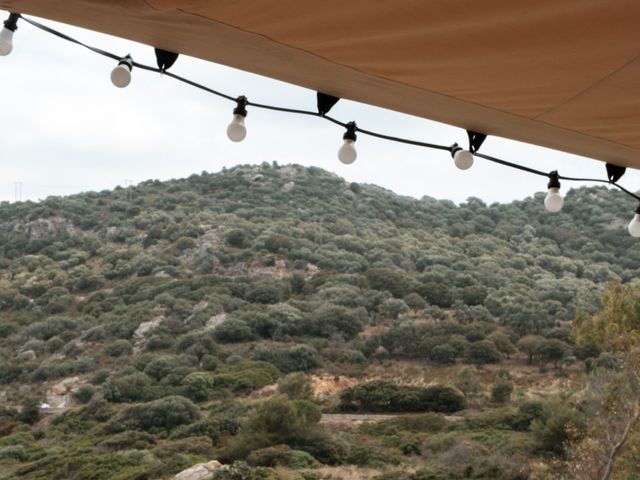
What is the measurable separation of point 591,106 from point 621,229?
34.5 m

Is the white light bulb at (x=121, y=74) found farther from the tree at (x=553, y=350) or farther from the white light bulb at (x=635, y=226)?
the tree at (x=553, y=350)

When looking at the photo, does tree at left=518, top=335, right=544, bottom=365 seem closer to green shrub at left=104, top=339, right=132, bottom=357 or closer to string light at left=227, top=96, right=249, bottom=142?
green shrub at left=104, top=339, right=132, bottom=357

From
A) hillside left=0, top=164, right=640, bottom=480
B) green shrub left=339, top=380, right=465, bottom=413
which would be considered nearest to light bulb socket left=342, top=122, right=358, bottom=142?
hillside left=0, top=164, right=640, bottom=480

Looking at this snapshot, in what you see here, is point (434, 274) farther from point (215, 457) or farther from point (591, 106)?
point (591, 106)

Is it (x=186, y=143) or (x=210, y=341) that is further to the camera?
(x=186, y=143)

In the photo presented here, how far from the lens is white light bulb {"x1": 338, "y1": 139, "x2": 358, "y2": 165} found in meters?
1.84

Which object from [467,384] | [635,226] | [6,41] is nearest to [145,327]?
[467,384]

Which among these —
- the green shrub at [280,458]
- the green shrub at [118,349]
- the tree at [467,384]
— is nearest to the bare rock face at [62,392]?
the green shrub at [118,349]

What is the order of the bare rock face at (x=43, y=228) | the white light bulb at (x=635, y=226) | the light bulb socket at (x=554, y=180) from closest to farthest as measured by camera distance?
the light bulb socket at (x=554, y=180)
the white light bulb at (x=635, y=226)
the bare rock face at (x=43, y=228)

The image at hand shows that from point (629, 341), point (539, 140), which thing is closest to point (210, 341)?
point (629, 341)

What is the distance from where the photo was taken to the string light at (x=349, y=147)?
1811mm

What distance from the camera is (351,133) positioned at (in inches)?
71.5

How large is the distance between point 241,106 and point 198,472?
11238 millimetres

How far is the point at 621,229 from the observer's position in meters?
32.8
